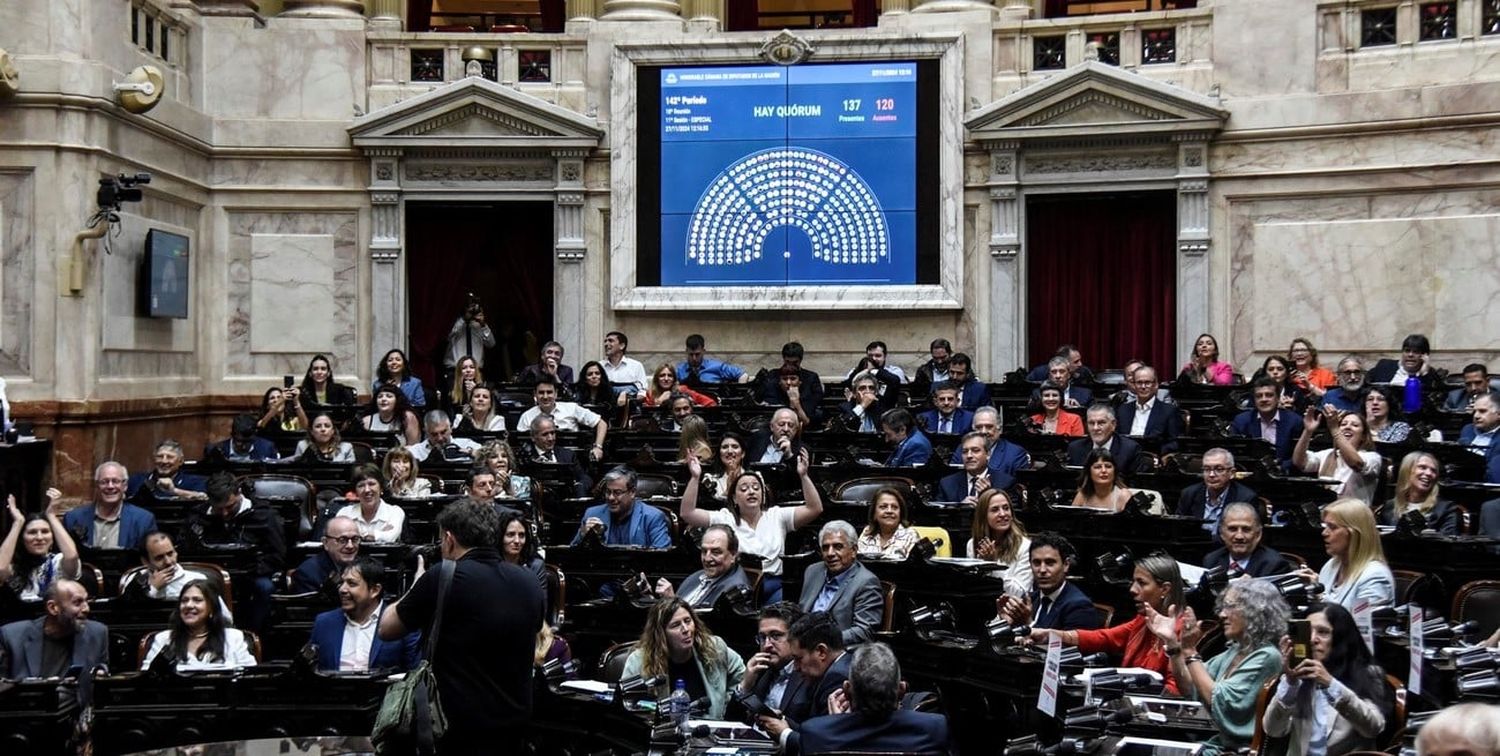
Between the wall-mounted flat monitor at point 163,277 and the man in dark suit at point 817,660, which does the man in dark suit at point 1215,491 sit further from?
the wall-mounted flat monitor at point 163,277

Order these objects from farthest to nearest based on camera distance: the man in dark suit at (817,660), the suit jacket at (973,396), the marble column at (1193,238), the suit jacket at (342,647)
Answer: the marble column at (1193,238) → the suit jacket at (973,396) → the suit jacket at (342,647) → the man in dark suit at (817,660)

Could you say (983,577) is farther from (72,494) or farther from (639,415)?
(72,494)

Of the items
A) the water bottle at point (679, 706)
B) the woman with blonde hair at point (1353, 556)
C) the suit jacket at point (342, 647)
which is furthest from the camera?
the suit jacket at point (342, 647)

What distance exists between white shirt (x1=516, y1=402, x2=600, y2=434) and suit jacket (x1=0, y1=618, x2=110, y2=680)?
5989mm

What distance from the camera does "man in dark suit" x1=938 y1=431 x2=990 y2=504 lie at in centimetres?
1072

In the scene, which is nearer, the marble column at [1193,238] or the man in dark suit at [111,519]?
the man in dark suit at [111,519]

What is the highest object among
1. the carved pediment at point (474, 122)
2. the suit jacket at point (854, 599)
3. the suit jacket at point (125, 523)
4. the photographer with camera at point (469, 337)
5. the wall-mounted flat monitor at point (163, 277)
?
the carved pediment at point (474, 122)

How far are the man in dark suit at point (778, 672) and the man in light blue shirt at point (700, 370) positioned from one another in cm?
908

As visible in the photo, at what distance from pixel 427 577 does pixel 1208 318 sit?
1200 centimetres

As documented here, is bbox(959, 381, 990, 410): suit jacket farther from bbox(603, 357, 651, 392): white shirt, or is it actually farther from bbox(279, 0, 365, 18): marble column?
bbox(279, 0, 365, 18): marble column

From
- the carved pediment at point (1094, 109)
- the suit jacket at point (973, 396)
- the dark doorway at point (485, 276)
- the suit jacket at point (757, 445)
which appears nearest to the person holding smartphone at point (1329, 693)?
the suit jacket at point (757, 445)

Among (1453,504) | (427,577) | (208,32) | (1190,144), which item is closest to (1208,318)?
(1190,144)

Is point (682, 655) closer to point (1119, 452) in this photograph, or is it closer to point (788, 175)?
point (1119, 452)

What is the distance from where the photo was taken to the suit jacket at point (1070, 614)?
7574mm
